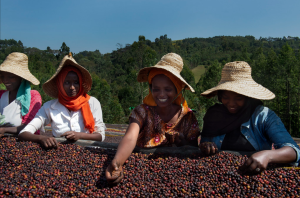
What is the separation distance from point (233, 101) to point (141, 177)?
1.00 metres

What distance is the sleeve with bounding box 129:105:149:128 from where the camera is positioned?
6.82 feet

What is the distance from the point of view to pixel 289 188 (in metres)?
1.51

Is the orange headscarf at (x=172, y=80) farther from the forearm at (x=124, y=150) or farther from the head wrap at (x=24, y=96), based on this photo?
the head wrap at (x=24, y=96)

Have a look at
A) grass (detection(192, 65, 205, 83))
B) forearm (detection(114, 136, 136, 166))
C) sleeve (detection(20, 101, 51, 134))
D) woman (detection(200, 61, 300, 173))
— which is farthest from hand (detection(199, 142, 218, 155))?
grass (detection(192, 65, 205, 83))

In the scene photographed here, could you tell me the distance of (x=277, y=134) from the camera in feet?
5.87

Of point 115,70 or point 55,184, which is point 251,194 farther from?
point 115,70

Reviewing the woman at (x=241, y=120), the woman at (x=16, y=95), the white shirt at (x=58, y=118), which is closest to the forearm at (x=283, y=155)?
the woman at (x=241, y=120)

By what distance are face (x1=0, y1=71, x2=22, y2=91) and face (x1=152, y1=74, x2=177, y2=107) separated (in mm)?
1958

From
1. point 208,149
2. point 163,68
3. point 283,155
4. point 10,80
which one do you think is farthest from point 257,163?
point 10,80

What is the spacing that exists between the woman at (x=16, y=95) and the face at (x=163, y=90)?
1.77 metres

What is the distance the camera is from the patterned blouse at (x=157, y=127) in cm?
215

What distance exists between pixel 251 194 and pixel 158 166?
2.31ft

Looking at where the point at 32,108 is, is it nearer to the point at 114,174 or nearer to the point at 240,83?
the point at 114,174

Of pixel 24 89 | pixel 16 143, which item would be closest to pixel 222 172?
pixel 16 143
